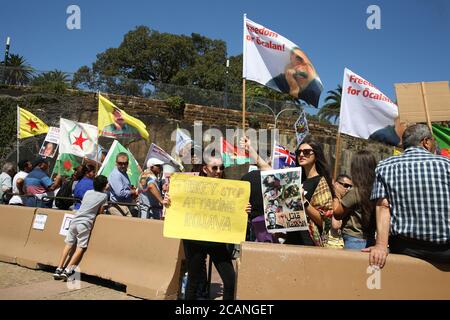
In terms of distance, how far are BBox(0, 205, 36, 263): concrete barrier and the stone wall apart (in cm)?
929

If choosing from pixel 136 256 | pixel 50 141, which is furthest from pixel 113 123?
pixel 136 256

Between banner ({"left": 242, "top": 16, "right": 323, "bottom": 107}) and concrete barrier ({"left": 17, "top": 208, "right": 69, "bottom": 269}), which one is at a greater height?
banner ({"left": 242, "top": 16, "right": 323, "bottom": 107})

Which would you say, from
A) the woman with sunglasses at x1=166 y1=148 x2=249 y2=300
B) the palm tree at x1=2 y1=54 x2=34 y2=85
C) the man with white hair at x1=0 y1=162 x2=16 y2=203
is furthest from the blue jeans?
the palm tree at x1=2 y1=54 x2=34 y2=85

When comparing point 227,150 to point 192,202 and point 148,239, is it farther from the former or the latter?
point 192,202

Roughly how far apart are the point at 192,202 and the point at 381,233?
5.78 feet

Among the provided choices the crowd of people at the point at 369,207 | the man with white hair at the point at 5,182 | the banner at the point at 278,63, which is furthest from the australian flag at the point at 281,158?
the man with white hair at the point at 5,182

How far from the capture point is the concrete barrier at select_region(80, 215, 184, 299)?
4863 mm

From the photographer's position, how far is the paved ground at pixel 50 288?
16.4 ft

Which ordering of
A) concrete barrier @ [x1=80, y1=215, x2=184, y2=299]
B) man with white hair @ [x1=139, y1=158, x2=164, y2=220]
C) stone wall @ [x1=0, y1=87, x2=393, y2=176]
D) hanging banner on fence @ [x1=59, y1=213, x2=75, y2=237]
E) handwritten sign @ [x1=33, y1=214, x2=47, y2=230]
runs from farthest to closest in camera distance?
stone wall @ [x1=0, y1=87, x2=393, y2=176]
man with white hair @ [x1=139, y1=158, x2=164, y2=220]
handwritten sign @ [x1=33, y1=214, x2=47, y2=230]
hanging banner on fence @ [x1=59, y1=213, x2=75, y2=237]
concrete barrier @ [x1=80, y1=215, x2=184, y2=299]

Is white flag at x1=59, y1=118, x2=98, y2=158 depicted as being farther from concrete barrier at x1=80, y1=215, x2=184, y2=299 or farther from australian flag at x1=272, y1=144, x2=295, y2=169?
concrete barrier at x1=80, y1=215, x2=184, y2=299

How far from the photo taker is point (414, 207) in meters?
2.88

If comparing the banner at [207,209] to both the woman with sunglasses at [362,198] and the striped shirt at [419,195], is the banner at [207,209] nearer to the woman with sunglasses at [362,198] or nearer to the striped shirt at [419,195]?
the woman with sunglasses at [362,198]

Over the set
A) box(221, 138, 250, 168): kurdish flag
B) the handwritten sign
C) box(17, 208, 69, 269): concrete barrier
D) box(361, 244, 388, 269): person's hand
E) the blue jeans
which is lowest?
box(17, 208, 69, 269): concrete barrier

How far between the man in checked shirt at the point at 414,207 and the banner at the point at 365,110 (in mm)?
4877
